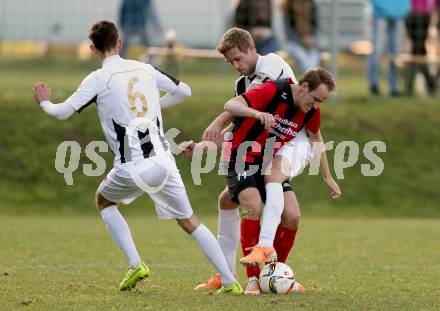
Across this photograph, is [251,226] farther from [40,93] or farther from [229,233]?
[40,93]

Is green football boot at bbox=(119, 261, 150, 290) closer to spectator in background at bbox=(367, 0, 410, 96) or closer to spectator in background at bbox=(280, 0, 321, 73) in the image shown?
spectator in background at bbox=(280, 0, 321, 73)

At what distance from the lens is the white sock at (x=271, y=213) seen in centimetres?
790

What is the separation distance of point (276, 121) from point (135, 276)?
1.49 m

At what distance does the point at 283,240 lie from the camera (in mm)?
8406

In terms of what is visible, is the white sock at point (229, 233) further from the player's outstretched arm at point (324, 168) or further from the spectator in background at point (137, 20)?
the spectator in background at point (137, 20)

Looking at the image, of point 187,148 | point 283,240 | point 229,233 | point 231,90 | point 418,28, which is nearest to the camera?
point 187,148

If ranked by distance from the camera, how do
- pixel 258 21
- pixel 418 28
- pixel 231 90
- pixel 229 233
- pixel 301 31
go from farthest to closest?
pixel 231 90, pixel 418 28, pixel 258 21, pixel 301 31, pixel 229 233

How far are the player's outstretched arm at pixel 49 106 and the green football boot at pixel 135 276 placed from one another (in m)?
1.19

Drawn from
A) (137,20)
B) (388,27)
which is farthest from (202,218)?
(388,27)

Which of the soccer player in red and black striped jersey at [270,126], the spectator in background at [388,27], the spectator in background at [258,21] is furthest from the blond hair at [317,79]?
the spectator in background at [388,27]

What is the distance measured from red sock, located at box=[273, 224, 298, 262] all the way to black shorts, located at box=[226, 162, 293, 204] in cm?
29

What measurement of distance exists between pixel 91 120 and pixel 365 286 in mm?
8987

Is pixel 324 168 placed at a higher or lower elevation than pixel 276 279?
higher

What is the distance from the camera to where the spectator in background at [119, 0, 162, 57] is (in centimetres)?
1892
